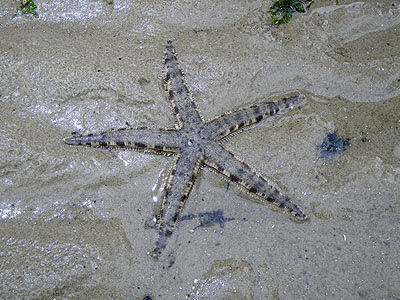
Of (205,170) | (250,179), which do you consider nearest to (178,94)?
(205,170)

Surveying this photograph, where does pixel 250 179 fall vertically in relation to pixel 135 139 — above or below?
below

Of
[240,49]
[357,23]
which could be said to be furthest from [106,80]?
[357,23]

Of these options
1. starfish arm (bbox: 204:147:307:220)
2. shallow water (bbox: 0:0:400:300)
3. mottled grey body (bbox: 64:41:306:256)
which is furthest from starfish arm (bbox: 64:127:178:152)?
starfish arm (bbox: 204:147:307:220)

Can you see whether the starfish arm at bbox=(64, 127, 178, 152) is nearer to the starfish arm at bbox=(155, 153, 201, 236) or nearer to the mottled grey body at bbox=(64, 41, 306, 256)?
the mottled grey body at bbox=(64, 41, 306, 256)

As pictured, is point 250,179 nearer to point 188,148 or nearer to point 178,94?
point 188,148

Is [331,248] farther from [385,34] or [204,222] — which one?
[385,34]

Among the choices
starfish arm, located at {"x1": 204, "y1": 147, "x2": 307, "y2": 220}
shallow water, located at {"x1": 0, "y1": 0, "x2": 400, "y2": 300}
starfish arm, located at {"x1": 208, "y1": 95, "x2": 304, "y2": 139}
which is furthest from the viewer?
starfish arm, located at {"x1": 208, "y1": 95, "x2": 304, "y2": 139}
